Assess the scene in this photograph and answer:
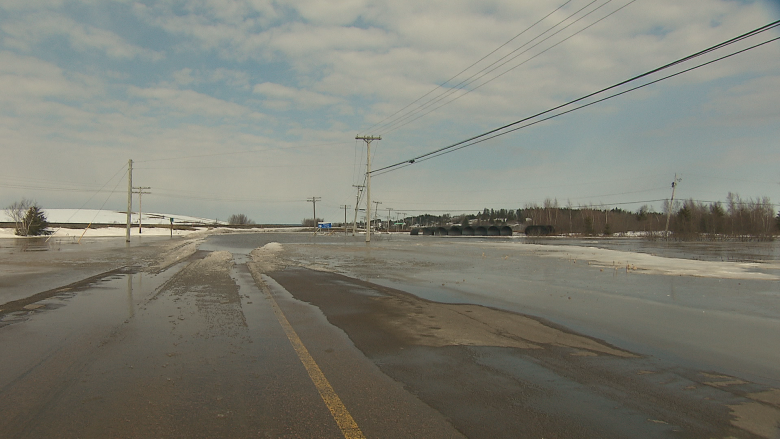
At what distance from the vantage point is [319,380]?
474 cm

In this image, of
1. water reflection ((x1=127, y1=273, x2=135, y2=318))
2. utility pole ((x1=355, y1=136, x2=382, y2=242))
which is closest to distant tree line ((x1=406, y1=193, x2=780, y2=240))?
utility pole ((x1=355, y1=136, x2=382, y2=242))

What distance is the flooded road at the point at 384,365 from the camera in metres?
3.76

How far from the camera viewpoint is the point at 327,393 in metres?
4.36

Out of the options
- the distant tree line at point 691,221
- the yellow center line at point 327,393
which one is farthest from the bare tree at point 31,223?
the distant tree line at point 691,221

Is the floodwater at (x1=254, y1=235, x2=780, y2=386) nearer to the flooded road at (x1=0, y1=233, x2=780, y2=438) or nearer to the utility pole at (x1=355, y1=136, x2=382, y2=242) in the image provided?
the flooded road at (x1=0, y1=233, x2=780, y2=438)

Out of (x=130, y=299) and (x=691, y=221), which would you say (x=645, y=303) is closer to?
(x=130, y=299)

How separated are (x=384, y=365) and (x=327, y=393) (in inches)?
44.3

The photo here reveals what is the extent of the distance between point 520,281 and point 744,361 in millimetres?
8726

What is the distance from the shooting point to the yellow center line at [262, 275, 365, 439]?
3.59 m

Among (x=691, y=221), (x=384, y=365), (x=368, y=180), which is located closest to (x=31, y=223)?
(x=368, y=180)

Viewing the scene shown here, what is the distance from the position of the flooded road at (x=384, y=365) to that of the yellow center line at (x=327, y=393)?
0.02 m

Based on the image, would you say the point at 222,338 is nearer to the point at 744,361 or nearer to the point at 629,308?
the point at 744,361

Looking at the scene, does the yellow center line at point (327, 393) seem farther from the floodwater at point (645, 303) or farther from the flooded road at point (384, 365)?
the floodwater at point (645, 303)

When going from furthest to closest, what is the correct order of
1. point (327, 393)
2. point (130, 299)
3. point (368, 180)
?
point (368, 180)
point (130, 299)
point (327, 393)
